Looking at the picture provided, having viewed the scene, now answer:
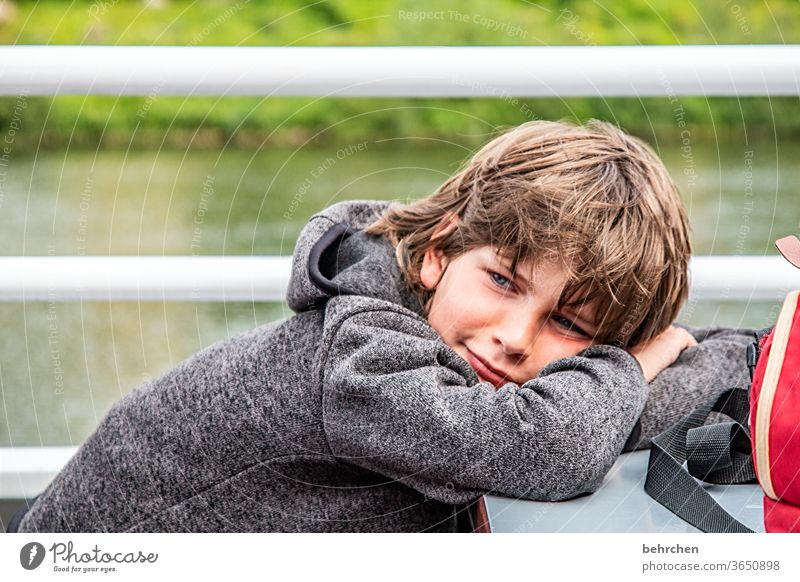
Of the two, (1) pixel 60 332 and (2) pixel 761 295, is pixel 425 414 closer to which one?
(2) pixel 761 295

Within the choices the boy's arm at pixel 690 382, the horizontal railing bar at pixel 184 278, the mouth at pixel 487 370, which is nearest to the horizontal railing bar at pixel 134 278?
the horizontal railing bar at pixel 184 278

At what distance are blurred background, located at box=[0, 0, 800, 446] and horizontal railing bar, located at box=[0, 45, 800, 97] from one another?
0.33 feet

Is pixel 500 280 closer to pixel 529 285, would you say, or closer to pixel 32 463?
pixel 529 285

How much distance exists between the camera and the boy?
591mm

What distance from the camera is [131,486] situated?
701 mm

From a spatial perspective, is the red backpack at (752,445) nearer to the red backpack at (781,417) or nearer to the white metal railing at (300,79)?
the red backpack at (781,417)

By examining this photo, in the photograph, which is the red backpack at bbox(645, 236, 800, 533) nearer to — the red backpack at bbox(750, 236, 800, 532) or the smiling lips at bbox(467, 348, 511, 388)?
the red backpack at bbox(750, 236, 800, 532)

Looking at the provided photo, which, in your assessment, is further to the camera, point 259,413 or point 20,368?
point 20,368

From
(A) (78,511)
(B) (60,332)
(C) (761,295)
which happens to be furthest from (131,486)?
(B) (60,332)

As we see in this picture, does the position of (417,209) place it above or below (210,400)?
above

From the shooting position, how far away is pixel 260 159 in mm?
1455

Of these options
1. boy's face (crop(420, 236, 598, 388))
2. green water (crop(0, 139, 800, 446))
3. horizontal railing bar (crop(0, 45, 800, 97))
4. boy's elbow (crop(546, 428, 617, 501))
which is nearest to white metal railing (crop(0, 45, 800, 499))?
horizontal railing bar (crop(0, 45, 800, 97))

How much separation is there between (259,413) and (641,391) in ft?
0.93

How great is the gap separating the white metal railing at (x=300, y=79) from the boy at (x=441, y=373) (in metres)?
0.11
